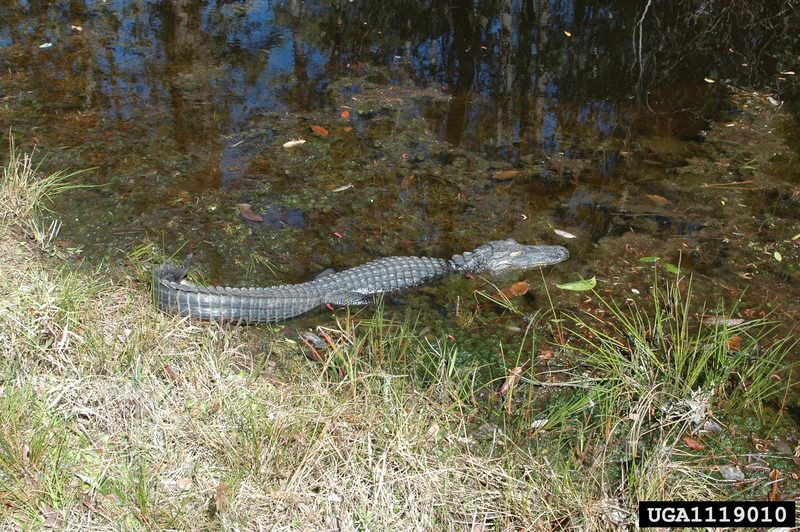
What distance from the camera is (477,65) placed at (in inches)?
280

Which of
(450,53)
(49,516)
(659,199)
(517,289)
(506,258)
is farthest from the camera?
(450,53)

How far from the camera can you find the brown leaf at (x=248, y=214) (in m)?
4.70

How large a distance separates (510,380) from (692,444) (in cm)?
82

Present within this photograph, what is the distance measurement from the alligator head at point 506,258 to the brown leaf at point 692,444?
5.25 feet

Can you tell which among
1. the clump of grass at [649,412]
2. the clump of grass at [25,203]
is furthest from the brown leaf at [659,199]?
the clump of grass at [25,203]

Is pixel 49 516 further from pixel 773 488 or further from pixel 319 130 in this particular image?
pixel 319 130

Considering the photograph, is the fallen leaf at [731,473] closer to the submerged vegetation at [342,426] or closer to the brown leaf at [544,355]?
the submerged vegetation at [342,426]

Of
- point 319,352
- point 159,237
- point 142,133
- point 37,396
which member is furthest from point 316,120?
point 37,396

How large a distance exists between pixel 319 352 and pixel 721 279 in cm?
242

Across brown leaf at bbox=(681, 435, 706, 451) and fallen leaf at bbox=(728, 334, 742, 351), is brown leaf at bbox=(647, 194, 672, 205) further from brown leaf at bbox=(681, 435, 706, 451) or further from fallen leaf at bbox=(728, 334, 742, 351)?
brown leaf at bbox=(681, 435, 706, 451)

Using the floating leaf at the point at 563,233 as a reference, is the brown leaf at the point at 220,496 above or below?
above

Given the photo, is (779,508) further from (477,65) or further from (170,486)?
(477,65)

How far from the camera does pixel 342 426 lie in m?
2.76

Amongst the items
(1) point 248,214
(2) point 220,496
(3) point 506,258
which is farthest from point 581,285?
(2) point 220,496
